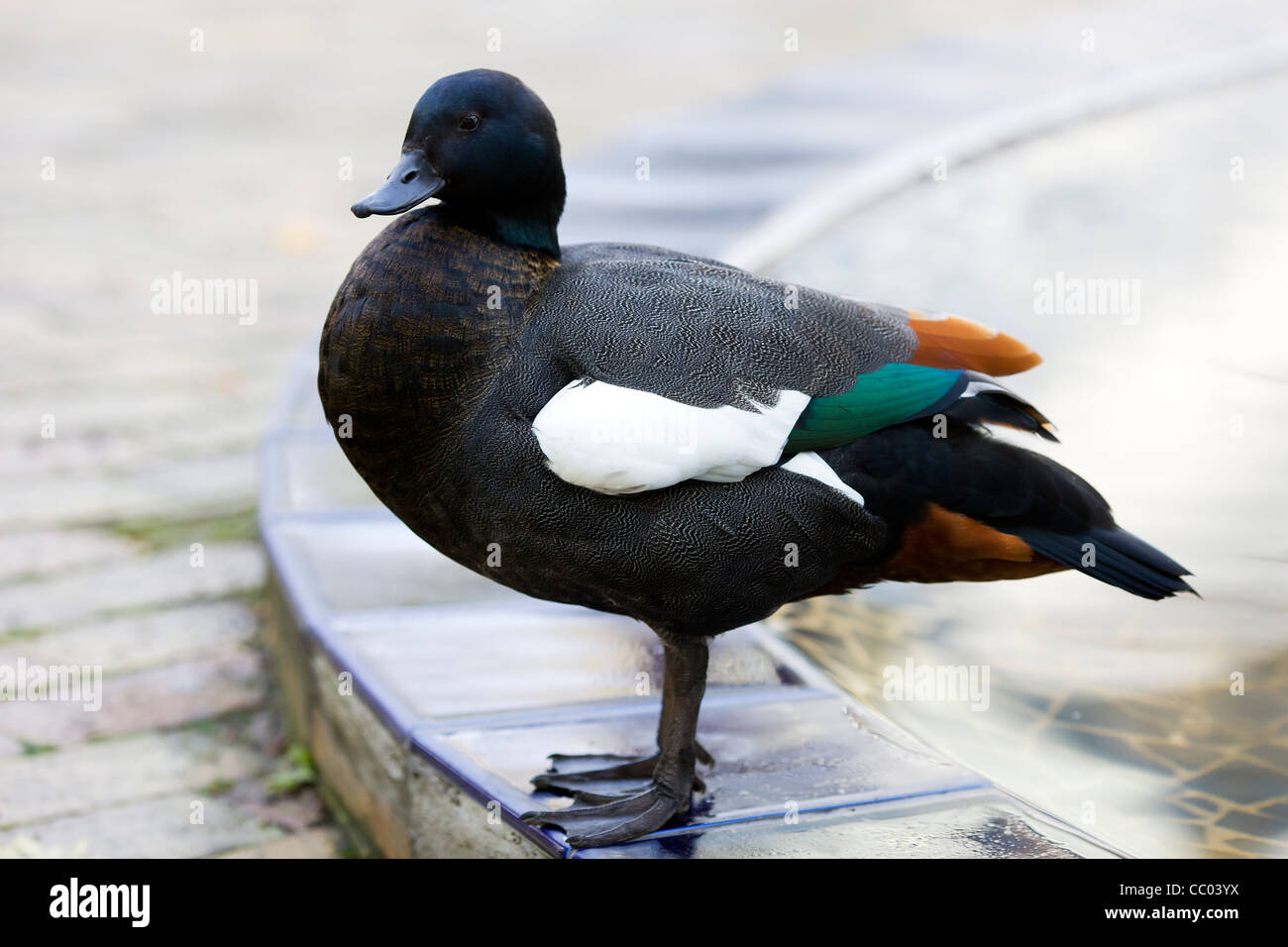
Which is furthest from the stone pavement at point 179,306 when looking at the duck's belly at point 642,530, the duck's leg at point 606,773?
the duck's belly at point 642,530

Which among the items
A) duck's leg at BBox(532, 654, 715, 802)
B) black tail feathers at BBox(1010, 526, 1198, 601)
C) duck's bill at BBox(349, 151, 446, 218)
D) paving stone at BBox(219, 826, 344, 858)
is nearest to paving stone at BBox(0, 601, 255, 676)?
paving stone at BBox(219, 826, 344, 858)

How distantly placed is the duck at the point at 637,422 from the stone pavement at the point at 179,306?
1.41 metres

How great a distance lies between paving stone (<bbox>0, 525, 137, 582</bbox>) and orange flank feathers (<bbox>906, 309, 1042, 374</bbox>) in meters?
3.09

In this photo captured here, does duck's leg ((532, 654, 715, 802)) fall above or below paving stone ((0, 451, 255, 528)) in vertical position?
below

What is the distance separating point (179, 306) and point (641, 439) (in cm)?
515

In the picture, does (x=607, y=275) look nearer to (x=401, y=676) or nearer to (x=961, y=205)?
(x=401, y=676)

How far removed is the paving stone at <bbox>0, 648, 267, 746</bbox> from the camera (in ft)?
13.4

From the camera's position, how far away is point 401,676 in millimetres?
3553

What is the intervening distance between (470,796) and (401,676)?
510 mm

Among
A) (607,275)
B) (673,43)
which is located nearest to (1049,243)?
(607,275)

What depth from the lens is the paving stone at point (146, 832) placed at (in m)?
3.59
